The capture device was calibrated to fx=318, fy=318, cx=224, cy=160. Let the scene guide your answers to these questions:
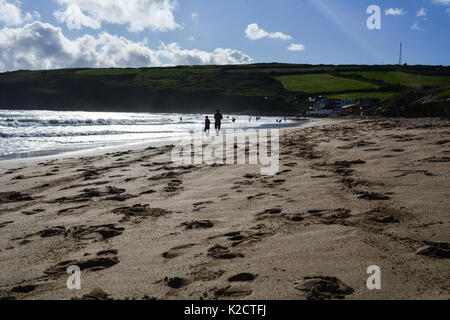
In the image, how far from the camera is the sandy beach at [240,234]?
250 centimetres

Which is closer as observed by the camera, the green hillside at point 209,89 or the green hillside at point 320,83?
the green hillside at point 209,89

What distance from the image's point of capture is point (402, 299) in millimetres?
2119

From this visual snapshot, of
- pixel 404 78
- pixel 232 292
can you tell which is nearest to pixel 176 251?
pixel 232 292

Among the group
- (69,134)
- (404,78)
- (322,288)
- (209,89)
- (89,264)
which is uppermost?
(404,78)

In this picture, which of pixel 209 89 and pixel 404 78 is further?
pixel 209 89

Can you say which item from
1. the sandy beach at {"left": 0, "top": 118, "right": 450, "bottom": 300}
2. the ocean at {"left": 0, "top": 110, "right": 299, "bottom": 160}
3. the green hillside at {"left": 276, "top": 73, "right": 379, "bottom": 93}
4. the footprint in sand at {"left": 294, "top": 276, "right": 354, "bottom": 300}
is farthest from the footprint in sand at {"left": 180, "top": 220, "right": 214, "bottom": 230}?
the green hillside at {"left": 276, "top": 73, "right": 379, "bottom": 93}

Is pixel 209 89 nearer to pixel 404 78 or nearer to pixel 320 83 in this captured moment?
pixel 320 83

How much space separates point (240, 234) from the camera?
3566 mm

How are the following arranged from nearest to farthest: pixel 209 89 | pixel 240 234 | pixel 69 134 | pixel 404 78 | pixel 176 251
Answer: pixel 176 251
pixel 240 234
pixel 69 134
pixel 404 78
pixel 209 89

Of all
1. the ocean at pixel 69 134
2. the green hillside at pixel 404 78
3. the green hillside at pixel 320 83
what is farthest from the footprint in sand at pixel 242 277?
the green hillside at pixel 404 78

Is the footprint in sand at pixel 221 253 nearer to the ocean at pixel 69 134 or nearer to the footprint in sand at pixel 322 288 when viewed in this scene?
the footprint in sand at pixel 322 288

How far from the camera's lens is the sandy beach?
250cm

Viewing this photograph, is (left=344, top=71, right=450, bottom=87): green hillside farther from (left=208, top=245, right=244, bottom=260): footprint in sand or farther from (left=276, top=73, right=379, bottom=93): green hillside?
(left=208, top=245, right=244, bottom=260): footprint in sand

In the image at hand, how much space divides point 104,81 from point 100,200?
116m
